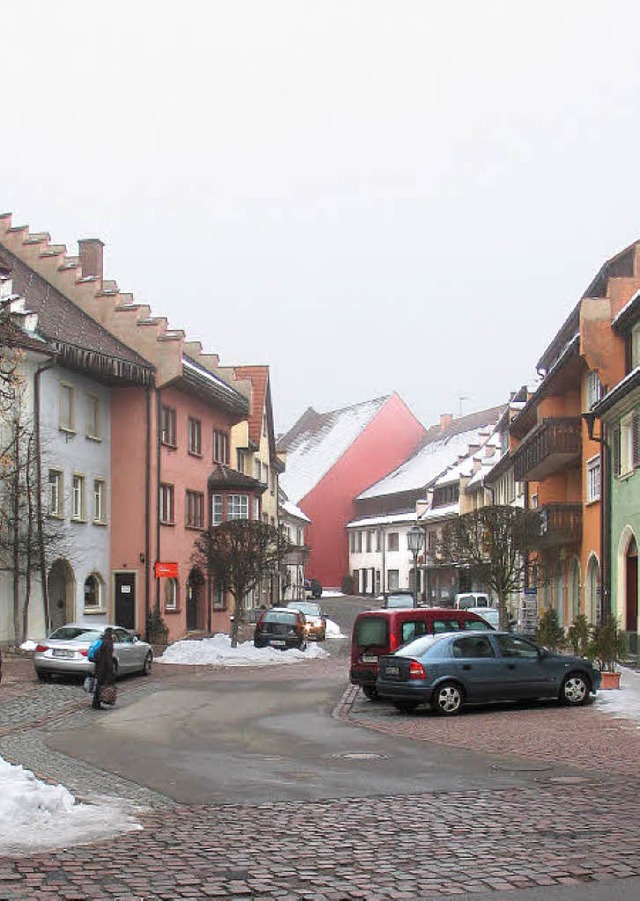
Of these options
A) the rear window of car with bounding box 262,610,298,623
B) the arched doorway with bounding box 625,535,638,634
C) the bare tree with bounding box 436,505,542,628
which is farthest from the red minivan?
the rear window of car with bounding box 262,610,298,623

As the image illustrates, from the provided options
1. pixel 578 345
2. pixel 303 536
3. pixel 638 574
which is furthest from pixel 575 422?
pixel 303 536

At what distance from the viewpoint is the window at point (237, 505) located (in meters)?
53.5

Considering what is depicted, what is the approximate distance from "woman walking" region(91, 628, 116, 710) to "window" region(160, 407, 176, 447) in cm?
2347

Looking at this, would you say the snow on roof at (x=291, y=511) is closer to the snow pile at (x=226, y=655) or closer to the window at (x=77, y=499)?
the window at (x=77, y=499)

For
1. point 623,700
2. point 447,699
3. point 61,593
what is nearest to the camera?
point 447,699

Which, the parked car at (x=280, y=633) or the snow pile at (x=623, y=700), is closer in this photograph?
the snow pile at (x=623, y=700)

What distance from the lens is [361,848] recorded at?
32.1ft

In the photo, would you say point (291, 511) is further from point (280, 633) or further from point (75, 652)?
point (75, 652)

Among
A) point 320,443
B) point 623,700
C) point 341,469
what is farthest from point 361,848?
point 320,443

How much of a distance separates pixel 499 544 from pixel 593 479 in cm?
425

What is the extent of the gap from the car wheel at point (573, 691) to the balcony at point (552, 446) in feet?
59.0

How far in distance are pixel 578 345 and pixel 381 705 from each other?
15758mm

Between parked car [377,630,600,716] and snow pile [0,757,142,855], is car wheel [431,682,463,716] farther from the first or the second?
snow pile [0,757,142,855]

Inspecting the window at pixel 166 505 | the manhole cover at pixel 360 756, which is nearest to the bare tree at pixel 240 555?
the window at pixel 166 505
